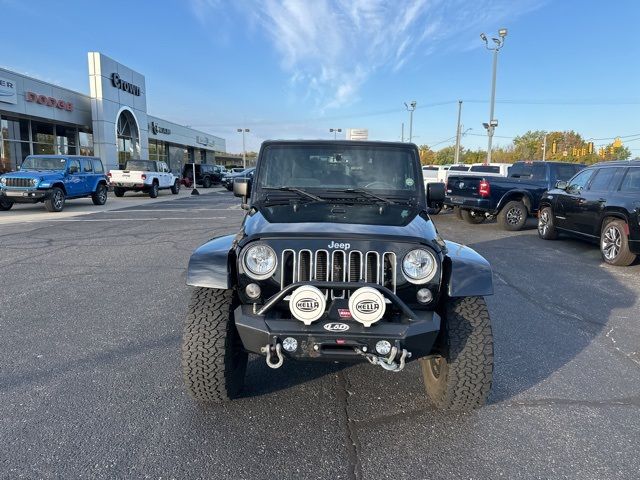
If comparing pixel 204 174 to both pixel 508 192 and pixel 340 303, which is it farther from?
pixel 340 303

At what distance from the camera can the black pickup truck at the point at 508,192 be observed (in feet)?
39.8

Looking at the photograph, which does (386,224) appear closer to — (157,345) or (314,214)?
(314,214)

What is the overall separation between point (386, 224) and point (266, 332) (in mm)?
1132

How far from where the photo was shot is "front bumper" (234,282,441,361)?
2.56 meters

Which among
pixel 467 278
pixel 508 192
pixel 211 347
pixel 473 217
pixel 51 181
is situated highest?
pixel 51 181

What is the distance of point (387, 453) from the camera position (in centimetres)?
259

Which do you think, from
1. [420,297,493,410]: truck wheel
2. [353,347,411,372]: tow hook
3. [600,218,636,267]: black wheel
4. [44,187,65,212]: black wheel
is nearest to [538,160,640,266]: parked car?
[600,218,636,267]: black wheel

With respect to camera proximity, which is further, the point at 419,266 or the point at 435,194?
the point at 435,194

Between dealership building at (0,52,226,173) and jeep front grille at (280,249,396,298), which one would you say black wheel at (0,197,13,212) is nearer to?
dealership building at (0,52,226,173)

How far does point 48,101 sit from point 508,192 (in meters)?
23.0

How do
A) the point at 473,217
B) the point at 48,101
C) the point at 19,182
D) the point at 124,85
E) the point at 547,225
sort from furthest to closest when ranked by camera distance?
the point at 124,85 < the point at 48,101 < the point at 19,182 < the point at 473,217 < the point at 547,225

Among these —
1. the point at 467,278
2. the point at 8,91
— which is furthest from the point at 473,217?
the point at 8,91

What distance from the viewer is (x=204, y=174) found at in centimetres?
3516

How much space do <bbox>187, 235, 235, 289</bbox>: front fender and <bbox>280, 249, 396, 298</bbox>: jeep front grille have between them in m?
0.36
